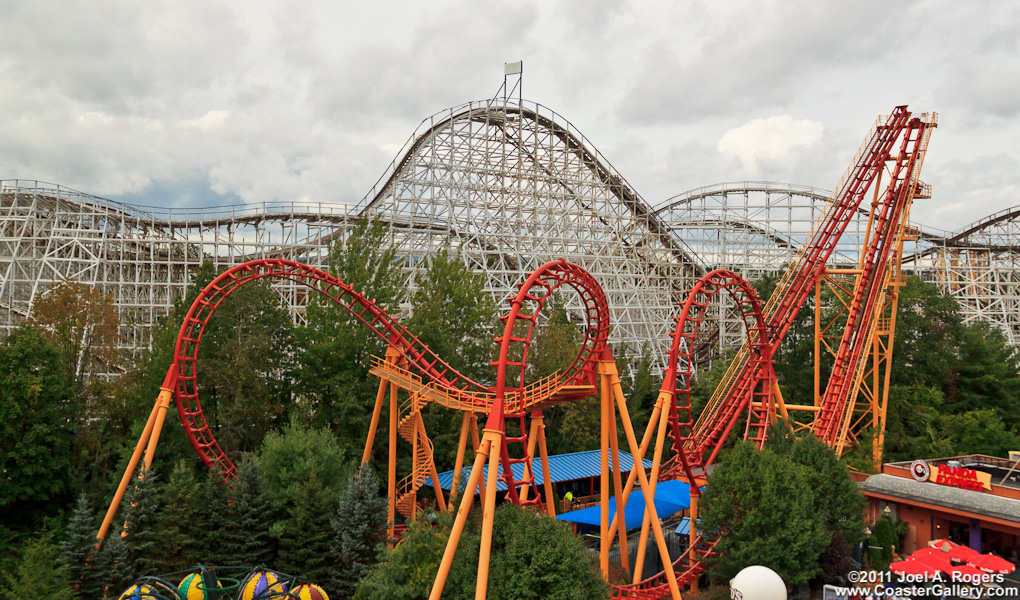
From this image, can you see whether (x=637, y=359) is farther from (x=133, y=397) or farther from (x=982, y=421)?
(x=133, y=397)

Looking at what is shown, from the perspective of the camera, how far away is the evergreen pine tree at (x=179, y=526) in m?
11.5

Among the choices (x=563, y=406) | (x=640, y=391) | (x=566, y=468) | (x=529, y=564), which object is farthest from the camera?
(x=640, y=391)

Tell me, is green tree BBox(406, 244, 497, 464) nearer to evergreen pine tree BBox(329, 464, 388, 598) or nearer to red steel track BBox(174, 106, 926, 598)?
red steel track BBox(174, 106, 926, 598)

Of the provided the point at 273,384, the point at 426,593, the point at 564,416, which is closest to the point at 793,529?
the point at 426,593

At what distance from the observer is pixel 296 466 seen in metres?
12.9

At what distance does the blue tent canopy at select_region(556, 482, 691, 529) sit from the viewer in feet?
48.4

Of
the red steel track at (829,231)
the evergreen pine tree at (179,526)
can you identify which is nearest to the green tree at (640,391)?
the red steel track at (829,231)

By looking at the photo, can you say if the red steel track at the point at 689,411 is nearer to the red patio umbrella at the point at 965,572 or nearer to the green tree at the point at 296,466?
the red patio umbrella at the point at 965,572

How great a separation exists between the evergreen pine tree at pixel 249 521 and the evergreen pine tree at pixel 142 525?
113 centimetres

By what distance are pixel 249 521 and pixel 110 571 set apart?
7.01 feet

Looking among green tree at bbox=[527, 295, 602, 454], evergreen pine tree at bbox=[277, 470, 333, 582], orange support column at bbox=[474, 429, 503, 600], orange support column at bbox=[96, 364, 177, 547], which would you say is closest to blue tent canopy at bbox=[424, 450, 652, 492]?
green tree at bbox=[527, 295, 602, 454]

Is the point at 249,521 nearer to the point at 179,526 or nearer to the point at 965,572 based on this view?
the point at 179,526

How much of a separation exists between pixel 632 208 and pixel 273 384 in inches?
640

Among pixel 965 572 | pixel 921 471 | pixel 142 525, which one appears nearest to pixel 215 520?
pixel 142 525
